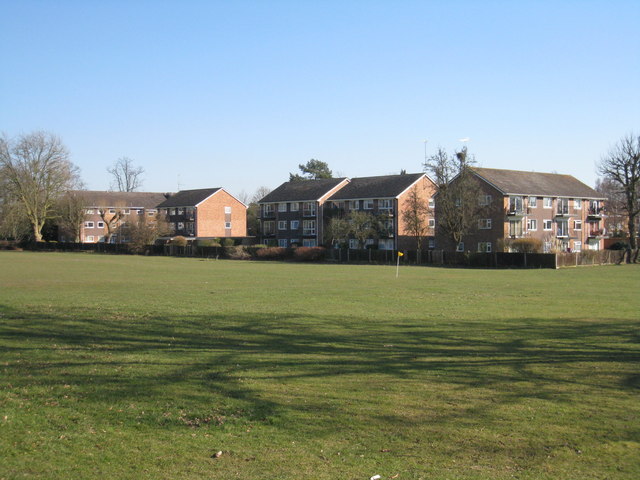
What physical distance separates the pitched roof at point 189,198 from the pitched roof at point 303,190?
50.3ft

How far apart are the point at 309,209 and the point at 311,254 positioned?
917 inches

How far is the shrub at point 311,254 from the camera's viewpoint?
76.8 m

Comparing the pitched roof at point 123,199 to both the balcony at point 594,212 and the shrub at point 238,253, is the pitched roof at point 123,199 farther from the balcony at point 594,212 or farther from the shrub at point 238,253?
the balcony at point 594,212

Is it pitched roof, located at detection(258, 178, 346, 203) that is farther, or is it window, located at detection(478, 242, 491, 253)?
pitched roof, located at detection(258, 178, 346, 203)

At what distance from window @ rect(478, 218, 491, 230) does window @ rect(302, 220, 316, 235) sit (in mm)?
29118

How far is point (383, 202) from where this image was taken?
3551 inches

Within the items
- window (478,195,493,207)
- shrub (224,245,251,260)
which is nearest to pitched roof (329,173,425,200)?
window (478,195,493,207)

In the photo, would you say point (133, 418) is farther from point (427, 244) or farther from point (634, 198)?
point (427, 244)

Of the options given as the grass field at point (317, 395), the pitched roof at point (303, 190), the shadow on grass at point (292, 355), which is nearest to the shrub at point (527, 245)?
the pitched roof at point (303, 190)

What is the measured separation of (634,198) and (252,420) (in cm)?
7302

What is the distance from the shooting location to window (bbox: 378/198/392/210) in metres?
89.3

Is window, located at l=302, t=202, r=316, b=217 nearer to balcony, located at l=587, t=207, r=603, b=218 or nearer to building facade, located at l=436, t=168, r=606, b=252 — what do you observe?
building facade, located at l=436, t=168, r=606, b=252

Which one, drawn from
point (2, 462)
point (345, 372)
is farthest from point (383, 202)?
point (2, 462)

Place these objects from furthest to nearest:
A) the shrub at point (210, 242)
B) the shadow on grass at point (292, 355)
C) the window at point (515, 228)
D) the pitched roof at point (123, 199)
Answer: the pitched roof at point (123, 199), the shrub at point (210, 242), the window at point (515, 228), the shadow on grass at point (292, 355)
